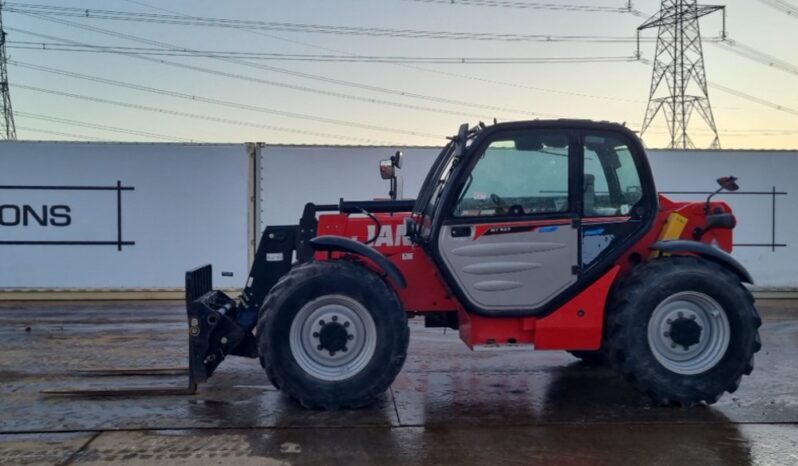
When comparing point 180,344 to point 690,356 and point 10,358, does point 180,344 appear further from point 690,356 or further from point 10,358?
point 690,356

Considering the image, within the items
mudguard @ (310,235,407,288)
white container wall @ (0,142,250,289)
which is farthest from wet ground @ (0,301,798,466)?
white container wall @ (0,142,250,289)

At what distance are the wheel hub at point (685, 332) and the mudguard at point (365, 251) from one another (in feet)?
6.63

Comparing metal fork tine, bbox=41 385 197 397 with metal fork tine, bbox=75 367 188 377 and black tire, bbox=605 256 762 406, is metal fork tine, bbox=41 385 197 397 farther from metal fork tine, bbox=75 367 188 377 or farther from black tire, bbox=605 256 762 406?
black tire, bbox=605 256 762 406

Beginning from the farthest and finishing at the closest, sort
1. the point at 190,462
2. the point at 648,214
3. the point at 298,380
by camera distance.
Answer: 1. the point at 648,214
2. the point at 298,380
3. the point at 190,462

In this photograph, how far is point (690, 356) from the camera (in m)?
5.41

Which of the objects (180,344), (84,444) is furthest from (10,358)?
(84,444)

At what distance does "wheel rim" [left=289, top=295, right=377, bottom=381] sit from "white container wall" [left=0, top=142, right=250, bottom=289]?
670 cm

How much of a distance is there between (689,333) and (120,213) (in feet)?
30.3

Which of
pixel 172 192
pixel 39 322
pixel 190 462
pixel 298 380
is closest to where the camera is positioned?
pixel 190 462

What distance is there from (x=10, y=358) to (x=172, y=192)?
16.4 feet

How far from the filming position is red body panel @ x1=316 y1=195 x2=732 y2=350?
541 cm

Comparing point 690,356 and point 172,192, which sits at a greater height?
point 172,192

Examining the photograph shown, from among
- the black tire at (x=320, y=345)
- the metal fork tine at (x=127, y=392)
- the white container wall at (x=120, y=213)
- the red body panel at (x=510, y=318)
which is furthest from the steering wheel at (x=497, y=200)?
the white container wall at (x=120, y=213)

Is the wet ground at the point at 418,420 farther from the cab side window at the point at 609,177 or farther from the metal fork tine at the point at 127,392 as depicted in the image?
the cab side window at the point at 609,177
